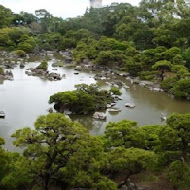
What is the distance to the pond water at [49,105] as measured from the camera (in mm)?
18422

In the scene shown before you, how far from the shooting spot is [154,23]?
40656 millimetres

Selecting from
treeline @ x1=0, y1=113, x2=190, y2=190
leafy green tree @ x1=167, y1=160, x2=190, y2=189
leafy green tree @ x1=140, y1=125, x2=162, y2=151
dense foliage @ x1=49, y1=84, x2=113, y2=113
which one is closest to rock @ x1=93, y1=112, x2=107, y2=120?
dense foliage @ x1=49, y1=84, x2=113, y2=113

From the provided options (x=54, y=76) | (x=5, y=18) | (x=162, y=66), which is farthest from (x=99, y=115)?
(x=5, y=18)

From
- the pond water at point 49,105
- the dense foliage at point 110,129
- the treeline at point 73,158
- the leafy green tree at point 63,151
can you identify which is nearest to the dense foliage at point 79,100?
the dense foliage at point 110,129

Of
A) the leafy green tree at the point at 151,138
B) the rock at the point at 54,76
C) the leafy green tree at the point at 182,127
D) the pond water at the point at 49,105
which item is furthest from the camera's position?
the rock at the point at 54,76

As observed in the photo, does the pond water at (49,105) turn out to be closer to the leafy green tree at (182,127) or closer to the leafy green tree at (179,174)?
the leafy green tree at (182,127)

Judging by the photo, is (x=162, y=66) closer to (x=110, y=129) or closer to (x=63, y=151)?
(x=110, y=129)

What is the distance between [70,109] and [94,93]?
2.37m

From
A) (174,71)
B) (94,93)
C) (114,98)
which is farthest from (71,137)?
(174,71)

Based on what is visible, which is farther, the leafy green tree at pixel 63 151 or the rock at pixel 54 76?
the rock at pixel 54 76

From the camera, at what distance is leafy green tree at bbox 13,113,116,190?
8875mm

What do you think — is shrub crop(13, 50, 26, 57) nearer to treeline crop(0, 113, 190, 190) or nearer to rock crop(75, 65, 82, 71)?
rock crop(75, 65, 82, 71)

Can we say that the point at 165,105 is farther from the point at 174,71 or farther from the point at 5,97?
the point at 5,97

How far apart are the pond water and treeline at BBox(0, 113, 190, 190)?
547cm
